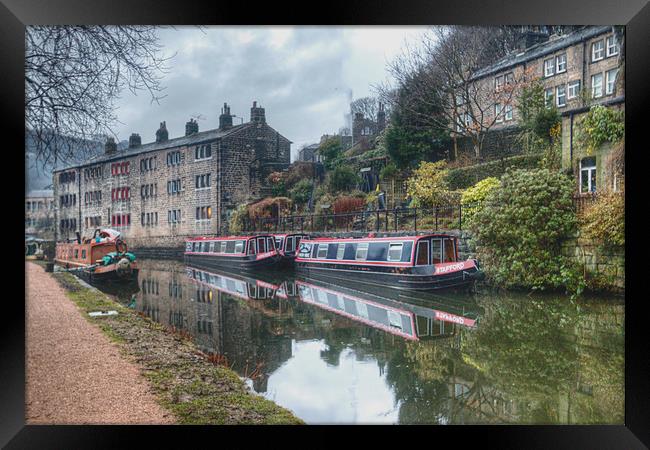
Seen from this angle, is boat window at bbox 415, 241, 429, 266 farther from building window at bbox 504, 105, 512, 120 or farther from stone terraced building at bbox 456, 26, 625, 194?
building window at bbox 504, 105, 512, 120

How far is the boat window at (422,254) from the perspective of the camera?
771 cm

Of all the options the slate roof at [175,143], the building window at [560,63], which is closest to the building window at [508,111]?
the building window at [560,63]

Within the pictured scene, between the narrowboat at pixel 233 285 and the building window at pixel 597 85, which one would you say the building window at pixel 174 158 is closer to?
the narrowboat at pixel 233 285

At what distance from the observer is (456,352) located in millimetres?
5324

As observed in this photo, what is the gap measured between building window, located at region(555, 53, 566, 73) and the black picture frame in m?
0.83

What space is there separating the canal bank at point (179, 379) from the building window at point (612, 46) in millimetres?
4809

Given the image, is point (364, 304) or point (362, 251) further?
point (362, 251)

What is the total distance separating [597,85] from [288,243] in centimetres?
506

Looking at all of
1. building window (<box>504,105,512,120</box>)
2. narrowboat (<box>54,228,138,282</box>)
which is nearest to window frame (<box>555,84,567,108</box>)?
building window (<box>504,105,512,120</box>)

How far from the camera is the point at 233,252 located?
359 inches

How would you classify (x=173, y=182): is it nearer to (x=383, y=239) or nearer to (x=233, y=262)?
(x=233, y=262)

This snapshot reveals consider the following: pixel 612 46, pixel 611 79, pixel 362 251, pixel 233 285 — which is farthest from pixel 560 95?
pixel 233 285
